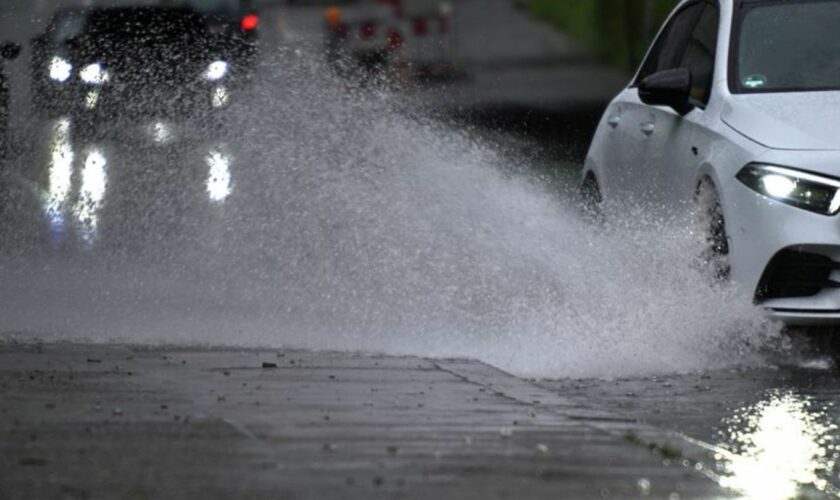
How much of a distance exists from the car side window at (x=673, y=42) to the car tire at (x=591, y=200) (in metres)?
0.57

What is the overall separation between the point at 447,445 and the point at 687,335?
2.85 meters

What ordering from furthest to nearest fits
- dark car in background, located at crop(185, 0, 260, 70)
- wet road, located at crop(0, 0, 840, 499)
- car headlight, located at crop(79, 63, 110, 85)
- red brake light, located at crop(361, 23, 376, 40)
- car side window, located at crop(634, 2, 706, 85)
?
red brake light, located at crop(361, 23, 376, 40)
dark car in background, located at crop(185, 0, 260, 70)
car headlight, located at crop(79, 63, 110, 85)
car side window, located at crop(634, 2, 706, 85)
wet road, located at crop(0, 0, 840, 499)

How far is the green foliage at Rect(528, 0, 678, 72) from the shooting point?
27266mm

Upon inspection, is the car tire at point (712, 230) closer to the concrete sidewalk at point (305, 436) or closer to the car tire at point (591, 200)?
the concrete sidewalk at point (305, 436)

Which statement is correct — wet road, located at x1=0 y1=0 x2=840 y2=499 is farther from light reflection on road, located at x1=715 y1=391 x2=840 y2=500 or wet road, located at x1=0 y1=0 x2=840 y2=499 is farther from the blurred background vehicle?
the blurred background vehicle

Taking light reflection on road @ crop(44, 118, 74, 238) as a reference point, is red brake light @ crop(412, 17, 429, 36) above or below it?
above

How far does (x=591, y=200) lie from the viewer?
1185cm

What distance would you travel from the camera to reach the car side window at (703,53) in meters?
10.2

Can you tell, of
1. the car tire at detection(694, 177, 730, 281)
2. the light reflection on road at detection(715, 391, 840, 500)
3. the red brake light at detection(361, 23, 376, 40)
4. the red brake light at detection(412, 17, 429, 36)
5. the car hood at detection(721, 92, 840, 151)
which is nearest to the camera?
the light reflection on road at detection(715, 391, 840, 500)

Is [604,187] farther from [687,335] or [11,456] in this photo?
[11,456]

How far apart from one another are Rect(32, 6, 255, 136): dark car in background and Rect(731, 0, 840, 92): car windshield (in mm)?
5153

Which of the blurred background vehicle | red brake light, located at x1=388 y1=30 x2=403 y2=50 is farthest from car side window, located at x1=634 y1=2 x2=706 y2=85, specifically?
red brake light, located at x1=388 y1=30 x2=403 y2=50

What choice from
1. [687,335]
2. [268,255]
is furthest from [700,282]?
[268,255]

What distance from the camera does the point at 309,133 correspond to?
553 inches
